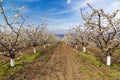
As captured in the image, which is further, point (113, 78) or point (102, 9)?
point (102, 9)

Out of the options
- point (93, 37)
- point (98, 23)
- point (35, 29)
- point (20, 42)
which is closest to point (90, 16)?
point (98, 23)

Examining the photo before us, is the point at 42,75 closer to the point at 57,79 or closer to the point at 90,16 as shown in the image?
the point at 57,79

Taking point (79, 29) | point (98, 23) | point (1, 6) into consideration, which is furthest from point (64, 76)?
point (79, 29)

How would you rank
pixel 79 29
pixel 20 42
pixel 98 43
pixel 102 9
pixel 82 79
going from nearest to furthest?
pixel 82 79 → pixel 102 9 → pixel 98 43 → pixel 20 42 → pixel 79 29

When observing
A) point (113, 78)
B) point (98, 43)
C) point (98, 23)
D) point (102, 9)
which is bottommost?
point (113, 78)

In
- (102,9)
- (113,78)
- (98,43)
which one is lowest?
(113,78)

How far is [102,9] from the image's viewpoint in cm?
2511

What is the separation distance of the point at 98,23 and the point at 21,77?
506 inches

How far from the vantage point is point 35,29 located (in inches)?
2077

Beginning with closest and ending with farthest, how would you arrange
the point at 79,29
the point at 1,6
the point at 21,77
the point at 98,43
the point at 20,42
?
the point at 21,77
the point at 1,6
the point at 98,43
the point at 20,42
the point at 79,29

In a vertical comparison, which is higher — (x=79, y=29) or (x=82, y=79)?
(x=79, y=29)

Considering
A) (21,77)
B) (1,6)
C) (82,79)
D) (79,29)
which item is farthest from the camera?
(79,29)

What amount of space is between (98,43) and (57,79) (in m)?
11.2

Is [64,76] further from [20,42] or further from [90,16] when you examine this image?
[20,42]
